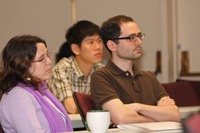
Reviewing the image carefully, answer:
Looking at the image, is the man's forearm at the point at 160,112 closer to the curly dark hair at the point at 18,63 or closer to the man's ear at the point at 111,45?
the man's ear at the point at 111,45

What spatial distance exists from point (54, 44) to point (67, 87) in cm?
149

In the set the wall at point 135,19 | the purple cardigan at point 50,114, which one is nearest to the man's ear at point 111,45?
the purple cardigan at point 50,114

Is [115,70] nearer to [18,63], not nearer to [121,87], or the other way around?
[121,87]

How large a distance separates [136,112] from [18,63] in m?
0.77

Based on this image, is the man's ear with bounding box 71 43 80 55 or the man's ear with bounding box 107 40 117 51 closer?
the man's ear with bounding box 107 40 117 51

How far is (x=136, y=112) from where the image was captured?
1.84 metres

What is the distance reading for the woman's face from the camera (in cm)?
157

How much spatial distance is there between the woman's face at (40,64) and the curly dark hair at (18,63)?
0.09 ft

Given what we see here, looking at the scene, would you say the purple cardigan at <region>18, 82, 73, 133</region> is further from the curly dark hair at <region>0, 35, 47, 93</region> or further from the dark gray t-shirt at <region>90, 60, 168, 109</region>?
the dark gray t-shirt at <region>90, 60, 168, 109</region>

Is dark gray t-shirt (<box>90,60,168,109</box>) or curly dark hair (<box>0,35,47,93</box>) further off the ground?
curly dark hair (<box>0,35,47,93</box>)

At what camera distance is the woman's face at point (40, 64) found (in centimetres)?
157

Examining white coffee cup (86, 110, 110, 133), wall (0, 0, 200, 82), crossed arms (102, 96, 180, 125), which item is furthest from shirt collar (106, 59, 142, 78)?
wall (0, 0, 200, 82)

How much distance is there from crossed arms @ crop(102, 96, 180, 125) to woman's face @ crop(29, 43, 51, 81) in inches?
18.3

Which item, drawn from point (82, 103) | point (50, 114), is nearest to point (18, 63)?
point (50, 114)
